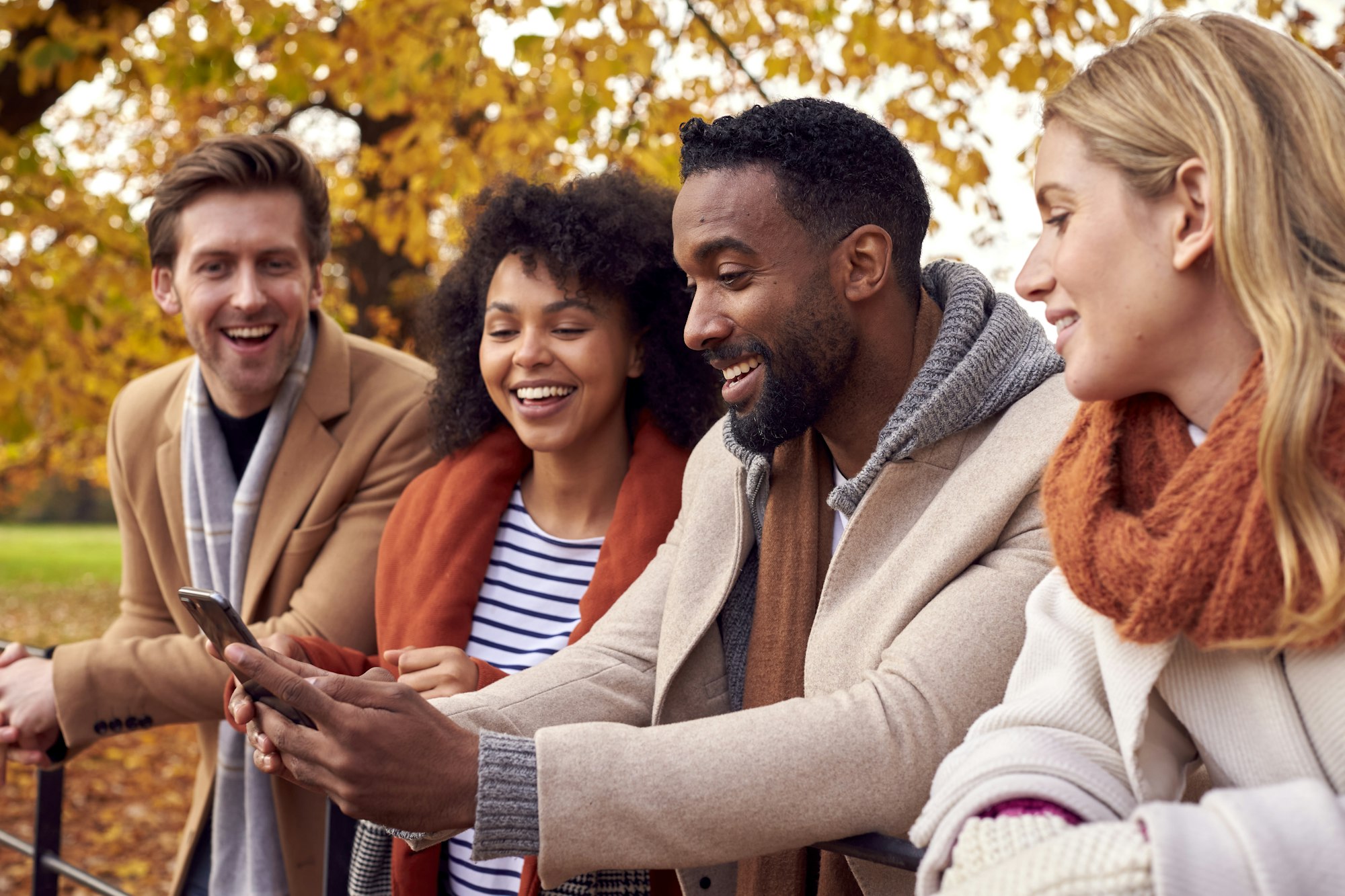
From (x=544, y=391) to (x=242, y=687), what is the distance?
112 cm

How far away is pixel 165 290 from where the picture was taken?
4.00 meters

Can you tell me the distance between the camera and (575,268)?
301 cm

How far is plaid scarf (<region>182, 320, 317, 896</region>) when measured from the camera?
3531 mm

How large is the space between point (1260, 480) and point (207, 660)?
271 cm

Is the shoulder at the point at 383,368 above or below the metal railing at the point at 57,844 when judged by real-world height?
above

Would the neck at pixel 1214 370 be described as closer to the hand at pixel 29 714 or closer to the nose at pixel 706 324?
the nose at pixel 706 324

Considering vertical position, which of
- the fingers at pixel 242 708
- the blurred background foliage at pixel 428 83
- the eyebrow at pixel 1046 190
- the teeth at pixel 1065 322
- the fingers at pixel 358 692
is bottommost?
the fingers at pixel 242 708

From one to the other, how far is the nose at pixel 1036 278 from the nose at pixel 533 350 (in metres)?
1.42

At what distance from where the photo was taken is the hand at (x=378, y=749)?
1970mm

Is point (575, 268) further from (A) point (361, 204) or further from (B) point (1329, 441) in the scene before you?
(A) point (361, 204)

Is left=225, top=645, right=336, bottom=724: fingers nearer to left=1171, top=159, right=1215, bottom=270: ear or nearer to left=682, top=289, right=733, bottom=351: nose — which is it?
left=682, top=289, right=733, bottom=351: nose

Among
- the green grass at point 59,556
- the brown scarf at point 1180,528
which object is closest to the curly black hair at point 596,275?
the brown scarf at point 1180,528

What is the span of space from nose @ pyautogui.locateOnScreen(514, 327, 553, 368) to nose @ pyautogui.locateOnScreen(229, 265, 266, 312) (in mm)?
1122

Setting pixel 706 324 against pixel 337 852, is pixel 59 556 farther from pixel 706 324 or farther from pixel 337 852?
pixel 706 324
